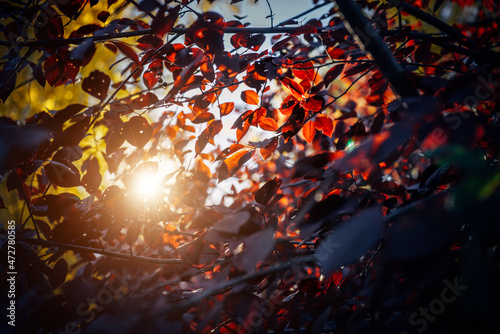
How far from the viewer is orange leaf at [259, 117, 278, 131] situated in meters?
1.16

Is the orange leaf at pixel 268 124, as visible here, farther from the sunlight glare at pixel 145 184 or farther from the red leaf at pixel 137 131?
the sunlight glare at pixel 145 184

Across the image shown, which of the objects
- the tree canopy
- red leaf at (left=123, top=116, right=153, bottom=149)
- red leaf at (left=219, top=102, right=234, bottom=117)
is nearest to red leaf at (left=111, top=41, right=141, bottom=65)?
the tree canopy

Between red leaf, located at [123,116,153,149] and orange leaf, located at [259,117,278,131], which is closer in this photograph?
red leaf, located at [123,116,153,149]

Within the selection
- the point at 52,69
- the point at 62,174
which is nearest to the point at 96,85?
the point at 52,69

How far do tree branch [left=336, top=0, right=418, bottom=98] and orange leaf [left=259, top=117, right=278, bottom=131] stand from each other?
47cm

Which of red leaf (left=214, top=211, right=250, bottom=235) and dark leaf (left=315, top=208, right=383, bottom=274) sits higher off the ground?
red leaf (left=214, top=211, right=250, bottom=235)

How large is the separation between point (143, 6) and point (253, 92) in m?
0.51

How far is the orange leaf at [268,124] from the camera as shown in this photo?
3.81 feet

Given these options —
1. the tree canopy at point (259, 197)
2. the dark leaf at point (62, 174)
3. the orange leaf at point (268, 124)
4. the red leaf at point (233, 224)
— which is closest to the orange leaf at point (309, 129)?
the tree canopy at point (259, 197)

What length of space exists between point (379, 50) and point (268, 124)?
52cm

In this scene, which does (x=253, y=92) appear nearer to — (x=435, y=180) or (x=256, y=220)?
(x=256, y=220)

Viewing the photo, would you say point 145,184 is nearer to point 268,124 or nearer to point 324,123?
point 268,124

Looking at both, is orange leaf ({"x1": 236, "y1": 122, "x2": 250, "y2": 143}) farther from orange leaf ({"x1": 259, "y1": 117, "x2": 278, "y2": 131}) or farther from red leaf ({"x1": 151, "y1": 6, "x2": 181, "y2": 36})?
red leaf ({"x1": 151, "y1": 6, "x2": 181, "y2": 36})

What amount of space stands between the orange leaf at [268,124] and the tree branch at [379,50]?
1.54 feet
